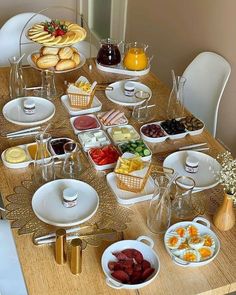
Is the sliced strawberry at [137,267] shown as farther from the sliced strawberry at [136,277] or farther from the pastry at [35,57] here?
the pastry at [35,57]

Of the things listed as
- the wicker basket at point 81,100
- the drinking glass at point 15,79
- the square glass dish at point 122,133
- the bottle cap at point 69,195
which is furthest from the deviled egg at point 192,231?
the drinking glass at point 15,79

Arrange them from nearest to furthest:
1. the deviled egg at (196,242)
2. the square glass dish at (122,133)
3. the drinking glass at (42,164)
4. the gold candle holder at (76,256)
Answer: the gold candle holder at (76,256)
the deviled egg at (196,242)
the drinking glass at (42,164)
the square glass dish at (122,133)

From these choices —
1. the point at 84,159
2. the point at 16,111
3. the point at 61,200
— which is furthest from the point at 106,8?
the point at 61,200

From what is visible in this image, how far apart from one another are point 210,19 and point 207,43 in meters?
0.12

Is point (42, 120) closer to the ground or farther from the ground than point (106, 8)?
farther from the ground

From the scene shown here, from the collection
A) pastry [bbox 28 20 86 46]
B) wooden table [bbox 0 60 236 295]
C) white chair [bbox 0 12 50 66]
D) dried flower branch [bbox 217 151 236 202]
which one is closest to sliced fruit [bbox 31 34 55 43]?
pastry [bbox 28 20 86 46]

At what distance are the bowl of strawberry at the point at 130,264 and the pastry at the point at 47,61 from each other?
1.00m

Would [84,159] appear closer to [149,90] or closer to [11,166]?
[11,166]

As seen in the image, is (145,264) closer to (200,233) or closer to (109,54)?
(200,233)

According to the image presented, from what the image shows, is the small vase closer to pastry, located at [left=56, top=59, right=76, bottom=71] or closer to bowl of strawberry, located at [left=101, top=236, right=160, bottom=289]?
bowl of strawberry, located at [left=101, top=236, right=160, bottom=289]

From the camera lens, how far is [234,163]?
4.25 ft

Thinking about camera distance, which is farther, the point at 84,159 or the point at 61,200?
the point at 84,159

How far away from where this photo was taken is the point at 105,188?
149 cm

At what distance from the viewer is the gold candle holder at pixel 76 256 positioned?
3.78 ft
